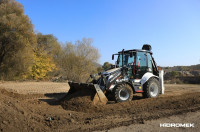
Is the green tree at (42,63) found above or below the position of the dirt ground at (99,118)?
above

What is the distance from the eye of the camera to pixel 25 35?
18.7 meters

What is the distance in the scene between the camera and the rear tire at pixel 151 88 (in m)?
8.06

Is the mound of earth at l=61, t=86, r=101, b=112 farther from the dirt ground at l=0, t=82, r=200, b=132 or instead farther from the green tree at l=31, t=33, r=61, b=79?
the green tree at l=31, t=33, r=61, b=79

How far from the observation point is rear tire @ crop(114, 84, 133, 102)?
7000 millimetres

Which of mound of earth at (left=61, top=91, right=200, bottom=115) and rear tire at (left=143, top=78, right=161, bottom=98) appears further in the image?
rear tire at (left=143, top=78, right=161, bottom=98)

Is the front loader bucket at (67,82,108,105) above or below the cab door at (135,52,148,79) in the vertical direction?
below

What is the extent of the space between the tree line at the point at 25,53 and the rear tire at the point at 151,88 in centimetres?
1281

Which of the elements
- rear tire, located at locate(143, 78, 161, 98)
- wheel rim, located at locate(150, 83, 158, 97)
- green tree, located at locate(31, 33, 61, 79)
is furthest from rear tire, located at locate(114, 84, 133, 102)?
green tree, located at locate(31, 33, 61, 79)

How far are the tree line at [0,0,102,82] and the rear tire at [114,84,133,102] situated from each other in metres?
13.4

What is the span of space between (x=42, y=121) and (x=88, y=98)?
7.11ft

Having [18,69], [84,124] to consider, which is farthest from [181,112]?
[18,69]

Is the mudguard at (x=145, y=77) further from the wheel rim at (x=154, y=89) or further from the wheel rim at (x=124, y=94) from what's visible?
the wheel rim at (x=124, y=94)

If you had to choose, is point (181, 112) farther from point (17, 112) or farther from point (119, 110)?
point (17, 112)

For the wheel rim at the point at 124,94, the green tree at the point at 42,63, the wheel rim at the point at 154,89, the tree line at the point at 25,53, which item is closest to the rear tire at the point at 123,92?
the wheel rim at the point at 124,94
